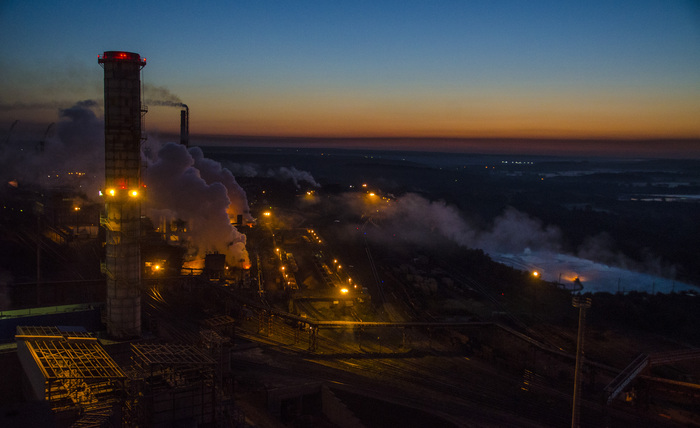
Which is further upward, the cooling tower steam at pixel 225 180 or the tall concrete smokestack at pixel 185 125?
the tall concrete smokestack at pixel 185 125

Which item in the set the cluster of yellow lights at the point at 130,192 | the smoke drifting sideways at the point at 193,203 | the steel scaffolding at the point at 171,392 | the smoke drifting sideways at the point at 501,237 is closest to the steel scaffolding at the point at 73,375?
the steel scaffolding at the point at 171,392

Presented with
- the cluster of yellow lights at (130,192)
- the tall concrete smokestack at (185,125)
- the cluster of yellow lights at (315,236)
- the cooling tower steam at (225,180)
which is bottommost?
the cluster of yellow lights at (315,236)

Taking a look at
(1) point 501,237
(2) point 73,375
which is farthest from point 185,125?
(2) point 73,375

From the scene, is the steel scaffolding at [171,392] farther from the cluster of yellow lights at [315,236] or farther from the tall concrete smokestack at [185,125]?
the tall concrete smokestack at [185,125]

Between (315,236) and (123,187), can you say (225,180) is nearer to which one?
(315,236)

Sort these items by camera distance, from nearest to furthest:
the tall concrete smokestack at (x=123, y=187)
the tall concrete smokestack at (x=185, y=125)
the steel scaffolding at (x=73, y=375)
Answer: the steel scaffolding at (x=73, y=375) → the tall concrete smokestack at (x=123, y=187) → the tall concrete smokestack at (x=185, y=125)

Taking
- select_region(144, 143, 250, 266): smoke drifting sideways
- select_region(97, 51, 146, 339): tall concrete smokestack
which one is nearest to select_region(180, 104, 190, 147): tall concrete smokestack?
select_region(144, 143, 250, 266): smoke drifting sideways
